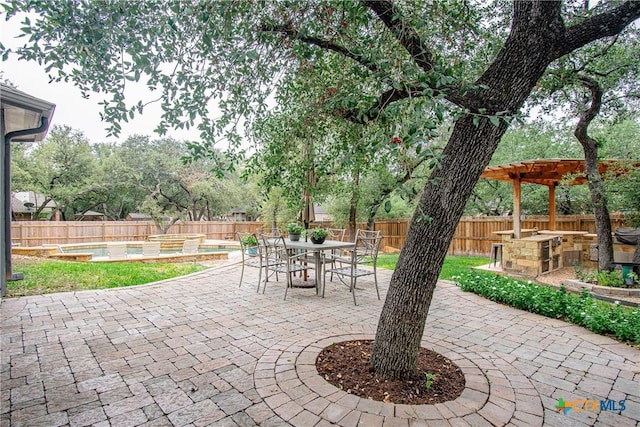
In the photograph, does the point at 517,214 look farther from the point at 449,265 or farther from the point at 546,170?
the point at 449,265

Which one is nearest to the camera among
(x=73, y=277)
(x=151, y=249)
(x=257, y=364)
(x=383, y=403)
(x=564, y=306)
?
(x=383, y=403)

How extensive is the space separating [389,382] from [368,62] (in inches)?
85.3

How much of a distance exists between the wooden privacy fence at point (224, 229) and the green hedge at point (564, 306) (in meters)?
5.44

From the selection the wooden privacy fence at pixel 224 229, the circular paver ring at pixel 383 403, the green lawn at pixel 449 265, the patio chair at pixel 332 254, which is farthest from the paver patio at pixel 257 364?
the wooden privacy fence at pixel 224 229

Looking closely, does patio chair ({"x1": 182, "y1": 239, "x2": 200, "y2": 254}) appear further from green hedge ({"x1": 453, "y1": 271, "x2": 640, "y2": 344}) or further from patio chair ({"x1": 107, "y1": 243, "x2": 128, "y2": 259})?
green hedge ({"x1": 453, "y1": 271, "x2": 640, "y2": 344})

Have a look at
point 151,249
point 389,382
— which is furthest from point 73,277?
point 389,382

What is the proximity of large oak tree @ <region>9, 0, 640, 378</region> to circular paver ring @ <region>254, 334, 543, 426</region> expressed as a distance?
38 cm

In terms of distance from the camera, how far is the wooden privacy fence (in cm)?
1059

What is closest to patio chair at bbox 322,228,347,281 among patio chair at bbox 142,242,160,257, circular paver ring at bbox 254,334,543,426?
circular paver ring at bbox 254,334,543,426

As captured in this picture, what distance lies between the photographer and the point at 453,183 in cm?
211

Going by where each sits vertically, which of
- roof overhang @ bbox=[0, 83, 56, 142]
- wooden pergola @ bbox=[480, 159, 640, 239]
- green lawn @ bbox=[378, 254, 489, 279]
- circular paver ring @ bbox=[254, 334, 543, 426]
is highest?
roof overhang @ bbox=[0, 83, 56, 142]

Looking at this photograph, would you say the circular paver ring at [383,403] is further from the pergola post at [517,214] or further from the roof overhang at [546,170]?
the pergola post at [517,214]

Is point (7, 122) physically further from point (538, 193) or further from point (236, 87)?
point (538, 193)

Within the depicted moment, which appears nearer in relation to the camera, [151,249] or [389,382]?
[389,382]
